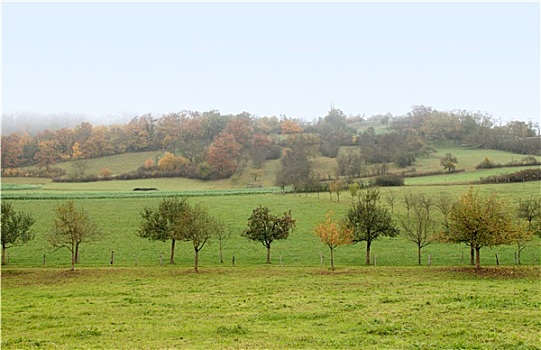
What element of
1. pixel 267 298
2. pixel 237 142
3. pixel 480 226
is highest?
pixel 237 142

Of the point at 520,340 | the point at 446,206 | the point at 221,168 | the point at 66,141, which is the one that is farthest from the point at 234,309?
the point at 66,141

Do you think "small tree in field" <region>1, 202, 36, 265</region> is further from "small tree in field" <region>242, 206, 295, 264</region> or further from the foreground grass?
"small tree in field" <region>242, 206, 295, 264</region>

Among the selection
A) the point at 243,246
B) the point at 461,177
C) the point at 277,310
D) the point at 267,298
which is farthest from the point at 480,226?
the point at 461,177

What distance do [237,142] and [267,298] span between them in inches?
5065

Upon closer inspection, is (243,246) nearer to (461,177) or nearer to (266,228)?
(266,228)

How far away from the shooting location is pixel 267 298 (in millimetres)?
26859

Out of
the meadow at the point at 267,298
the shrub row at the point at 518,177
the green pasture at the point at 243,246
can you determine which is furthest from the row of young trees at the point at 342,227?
the shrub row at the point at 518,177

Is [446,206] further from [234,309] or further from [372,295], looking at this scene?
[234,309]

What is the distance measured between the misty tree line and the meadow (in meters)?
67.0

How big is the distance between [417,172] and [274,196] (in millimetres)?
45648

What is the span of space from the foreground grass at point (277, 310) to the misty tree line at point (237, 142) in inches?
3219

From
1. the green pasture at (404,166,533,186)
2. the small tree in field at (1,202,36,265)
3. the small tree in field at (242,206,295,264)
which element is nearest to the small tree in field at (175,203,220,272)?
the small tree in field at (242,206,295,264)

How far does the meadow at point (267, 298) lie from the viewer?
18422 millimetres

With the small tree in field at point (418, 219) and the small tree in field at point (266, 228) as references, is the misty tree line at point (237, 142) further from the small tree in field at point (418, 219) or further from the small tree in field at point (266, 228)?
the small tree in field at point (266, 228)
